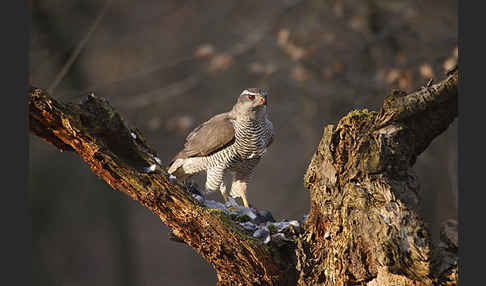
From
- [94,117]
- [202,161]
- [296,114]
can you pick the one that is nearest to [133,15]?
[296,114]

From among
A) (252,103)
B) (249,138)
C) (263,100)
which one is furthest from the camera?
(249,138)

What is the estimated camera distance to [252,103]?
148 inches

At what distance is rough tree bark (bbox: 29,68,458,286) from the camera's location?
2.30 meters

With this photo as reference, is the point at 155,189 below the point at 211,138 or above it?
below

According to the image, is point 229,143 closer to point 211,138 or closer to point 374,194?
point 211,138

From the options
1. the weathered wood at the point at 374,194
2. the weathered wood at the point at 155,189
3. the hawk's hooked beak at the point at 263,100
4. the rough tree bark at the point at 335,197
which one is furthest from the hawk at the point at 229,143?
the weathered wood at the point at 374,194

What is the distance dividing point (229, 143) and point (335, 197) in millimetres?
1613

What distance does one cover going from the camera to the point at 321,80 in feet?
23.5

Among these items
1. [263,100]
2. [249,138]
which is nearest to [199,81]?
[249,138]

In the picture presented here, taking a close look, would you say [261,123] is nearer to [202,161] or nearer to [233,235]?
[202,161]

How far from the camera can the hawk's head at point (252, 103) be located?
3.63 m

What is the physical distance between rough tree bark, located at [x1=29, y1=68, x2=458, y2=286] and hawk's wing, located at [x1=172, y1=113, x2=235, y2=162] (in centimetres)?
108

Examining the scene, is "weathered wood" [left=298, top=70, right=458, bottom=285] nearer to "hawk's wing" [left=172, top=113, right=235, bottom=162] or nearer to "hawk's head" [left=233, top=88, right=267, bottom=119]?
"hawk's head" [left=233, top=88, right=267, bottom=119]

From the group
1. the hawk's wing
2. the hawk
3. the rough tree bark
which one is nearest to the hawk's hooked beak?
the hawk
